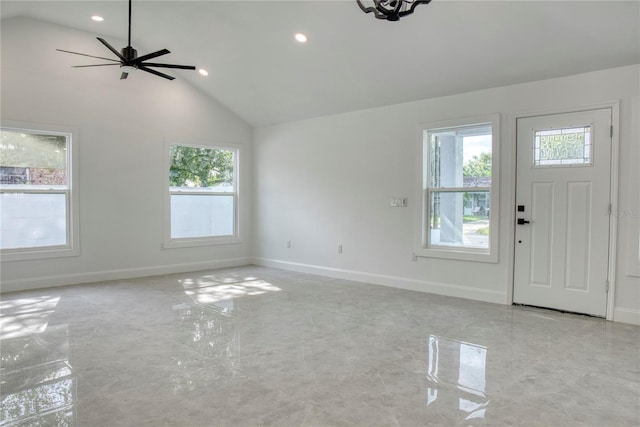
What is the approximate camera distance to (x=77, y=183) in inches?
234

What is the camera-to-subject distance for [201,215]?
7.39 meters

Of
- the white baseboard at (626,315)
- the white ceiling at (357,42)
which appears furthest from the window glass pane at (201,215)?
the white baseboard at (626,315)

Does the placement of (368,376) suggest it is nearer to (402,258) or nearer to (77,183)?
(402,258)

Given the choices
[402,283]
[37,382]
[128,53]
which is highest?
[128,53]

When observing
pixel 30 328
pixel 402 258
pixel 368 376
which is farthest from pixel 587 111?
pixel 30 328

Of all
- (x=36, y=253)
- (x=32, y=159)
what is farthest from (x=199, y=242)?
(x=32, y=159)

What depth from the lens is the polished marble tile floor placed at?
2389mm

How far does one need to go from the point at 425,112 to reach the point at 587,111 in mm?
1848

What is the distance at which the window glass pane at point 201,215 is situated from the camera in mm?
7086

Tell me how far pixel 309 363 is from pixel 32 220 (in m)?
4.71

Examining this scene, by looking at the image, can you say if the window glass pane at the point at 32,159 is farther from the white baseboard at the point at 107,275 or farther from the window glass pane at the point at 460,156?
Result: the window glass pane at the point at 460,156

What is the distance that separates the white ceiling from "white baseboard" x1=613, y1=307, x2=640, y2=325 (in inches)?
96.3

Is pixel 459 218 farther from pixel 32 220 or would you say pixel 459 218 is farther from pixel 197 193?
pixel 32 220

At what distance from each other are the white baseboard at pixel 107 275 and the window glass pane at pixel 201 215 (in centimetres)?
51
